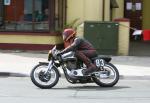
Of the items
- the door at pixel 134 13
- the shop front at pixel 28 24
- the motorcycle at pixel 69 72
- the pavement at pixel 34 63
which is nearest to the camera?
the motorcycle at pixel 69 72

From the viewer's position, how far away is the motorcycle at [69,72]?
13.7m

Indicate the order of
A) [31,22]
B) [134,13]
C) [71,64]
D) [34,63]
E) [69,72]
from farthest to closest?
[134,13], [31,22], [34,63], [71,64], [69,72]

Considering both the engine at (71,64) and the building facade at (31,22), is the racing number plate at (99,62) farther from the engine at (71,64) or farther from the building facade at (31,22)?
the building facade at (31,22)

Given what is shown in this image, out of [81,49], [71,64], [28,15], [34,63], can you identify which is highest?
[28,15]

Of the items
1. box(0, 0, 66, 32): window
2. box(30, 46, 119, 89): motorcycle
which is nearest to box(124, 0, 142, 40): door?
box(0, 0, 66, 32): window

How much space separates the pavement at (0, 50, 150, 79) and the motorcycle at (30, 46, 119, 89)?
2230 millimetres

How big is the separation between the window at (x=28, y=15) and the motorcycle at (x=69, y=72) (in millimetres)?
7943

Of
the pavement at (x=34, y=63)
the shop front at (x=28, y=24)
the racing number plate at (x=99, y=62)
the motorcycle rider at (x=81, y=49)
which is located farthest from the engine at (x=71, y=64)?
the shop front at (x=28, y=24)

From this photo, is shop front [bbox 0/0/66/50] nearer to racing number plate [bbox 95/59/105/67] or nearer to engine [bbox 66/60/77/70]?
engine [bbox 66/60/77/70]

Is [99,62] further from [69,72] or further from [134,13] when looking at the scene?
[134,13]

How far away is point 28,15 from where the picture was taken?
71.7 ft

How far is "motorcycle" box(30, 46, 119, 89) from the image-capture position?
13.7m

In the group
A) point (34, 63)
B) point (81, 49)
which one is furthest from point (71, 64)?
point (34, 63)

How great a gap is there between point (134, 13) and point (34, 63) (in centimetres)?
1282
